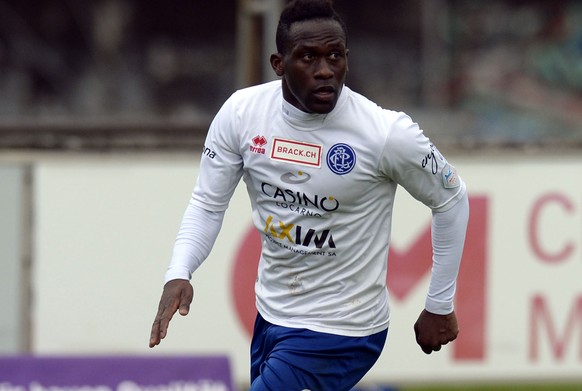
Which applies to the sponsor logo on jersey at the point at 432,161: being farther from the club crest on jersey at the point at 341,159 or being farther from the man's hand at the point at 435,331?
the man's hand at the point at 435,331

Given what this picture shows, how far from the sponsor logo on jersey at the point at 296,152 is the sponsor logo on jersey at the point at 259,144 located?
0.04 m

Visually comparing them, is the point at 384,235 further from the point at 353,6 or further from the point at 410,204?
the point at 353,6

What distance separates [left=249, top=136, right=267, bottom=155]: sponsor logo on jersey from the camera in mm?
4871

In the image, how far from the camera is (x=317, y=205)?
15.9 ft

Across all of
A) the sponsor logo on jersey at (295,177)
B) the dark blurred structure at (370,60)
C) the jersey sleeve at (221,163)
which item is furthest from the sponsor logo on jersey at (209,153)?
the dark blurred structure at (370,60)

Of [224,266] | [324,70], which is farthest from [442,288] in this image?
[224,266]

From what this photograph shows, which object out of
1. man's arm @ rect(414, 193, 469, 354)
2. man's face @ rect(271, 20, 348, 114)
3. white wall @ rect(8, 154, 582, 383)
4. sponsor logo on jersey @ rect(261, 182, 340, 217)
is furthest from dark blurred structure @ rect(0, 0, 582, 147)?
man's face @ rect(271, 20, 348, 114)

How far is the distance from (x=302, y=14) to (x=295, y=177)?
0.59 meters

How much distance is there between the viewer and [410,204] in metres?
8.52

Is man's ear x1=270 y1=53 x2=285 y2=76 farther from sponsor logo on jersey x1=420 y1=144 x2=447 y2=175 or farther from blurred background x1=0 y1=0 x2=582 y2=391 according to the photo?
blurred background x1=0 y1=0 x2=582 y2=391

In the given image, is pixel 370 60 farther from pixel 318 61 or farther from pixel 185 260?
pixel 318 61

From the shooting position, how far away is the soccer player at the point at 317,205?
473 cm

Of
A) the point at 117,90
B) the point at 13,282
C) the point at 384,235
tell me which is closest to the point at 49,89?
the point at 117,90

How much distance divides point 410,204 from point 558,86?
6.27 meters
